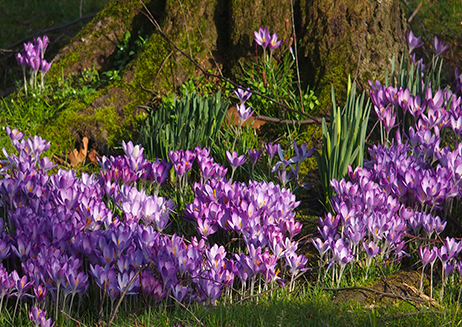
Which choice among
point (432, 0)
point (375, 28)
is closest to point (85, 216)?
point (375, 28)

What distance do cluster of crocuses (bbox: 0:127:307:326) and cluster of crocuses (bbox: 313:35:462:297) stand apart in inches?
11.0

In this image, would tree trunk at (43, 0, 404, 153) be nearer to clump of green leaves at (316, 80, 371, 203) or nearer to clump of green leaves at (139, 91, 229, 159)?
clump of green leaves at (139, 91, 229, 159)

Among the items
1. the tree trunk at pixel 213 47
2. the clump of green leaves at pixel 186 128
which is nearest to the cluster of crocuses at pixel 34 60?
the tree trunk at pixel 213 47

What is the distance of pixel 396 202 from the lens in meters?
2.90

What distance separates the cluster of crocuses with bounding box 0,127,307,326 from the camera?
7.22ft

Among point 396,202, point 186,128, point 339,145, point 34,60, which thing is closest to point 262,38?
point 186,128

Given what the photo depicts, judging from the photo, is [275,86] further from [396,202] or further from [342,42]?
[396,202]

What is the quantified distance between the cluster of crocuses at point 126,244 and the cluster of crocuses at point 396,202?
279 mm

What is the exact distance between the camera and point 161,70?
460 cm

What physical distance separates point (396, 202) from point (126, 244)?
1.60m

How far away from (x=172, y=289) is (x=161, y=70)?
2813 millimetres

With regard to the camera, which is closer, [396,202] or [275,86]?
[396,202]

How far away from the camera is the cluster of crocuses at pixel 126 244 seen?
7.22 ft

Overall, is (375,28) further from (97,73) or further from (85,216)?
(85,216)
